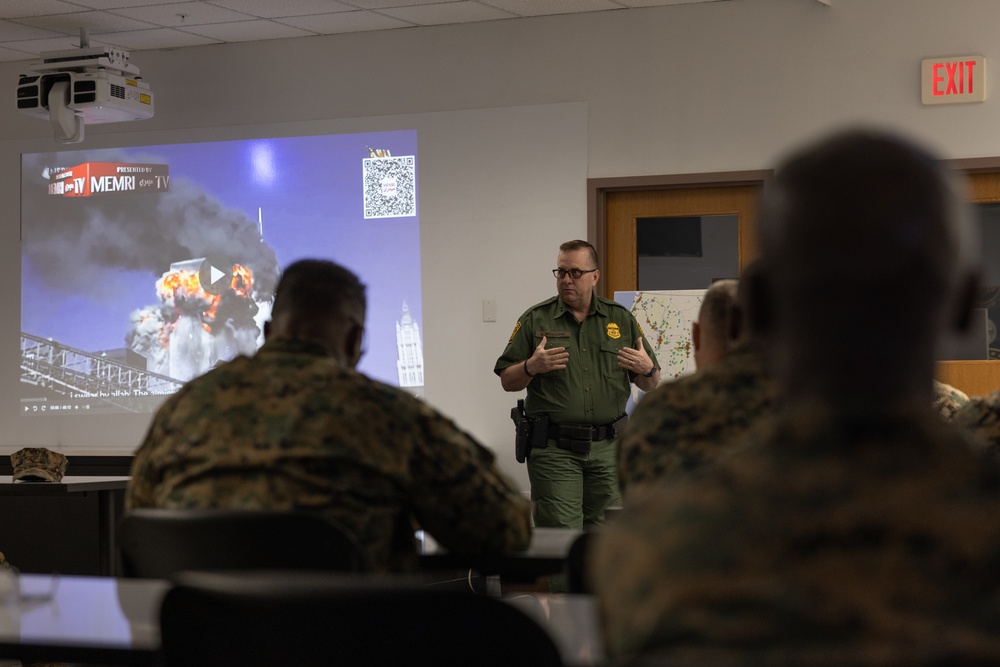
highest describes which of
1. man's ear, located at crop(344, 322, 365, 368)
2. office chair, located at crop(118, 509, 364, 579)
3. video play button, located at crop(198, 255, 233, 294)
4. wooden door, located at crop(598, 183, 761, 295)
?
wooden door, located at crop(598, 183, 761, 295)

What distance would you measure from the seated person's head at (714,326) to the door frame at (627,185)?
144 inches

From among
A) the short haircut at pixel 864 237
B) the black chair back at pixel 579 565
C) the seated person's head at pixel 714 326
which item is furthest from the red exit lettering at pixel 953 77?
the short haircut at pixel 864 237

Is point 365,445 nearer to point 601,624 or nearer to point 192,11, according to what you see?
point 601,624

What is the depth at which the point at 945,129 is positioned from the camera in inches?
223

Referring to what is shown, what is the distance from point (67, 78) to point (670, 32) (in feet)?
11.2

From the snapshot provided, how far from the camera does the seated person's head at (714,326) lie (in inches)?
91.2

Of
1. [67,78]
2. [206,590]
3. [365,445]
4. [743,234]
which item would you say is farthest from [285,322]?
[67,78]

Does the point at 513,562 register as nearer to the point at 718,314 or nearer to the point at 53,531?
the point at 718,314

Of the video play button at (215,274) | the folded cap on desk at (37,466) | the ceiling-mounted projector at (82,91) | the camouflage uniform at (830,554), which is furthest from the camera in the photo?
the video play button at (215,274)

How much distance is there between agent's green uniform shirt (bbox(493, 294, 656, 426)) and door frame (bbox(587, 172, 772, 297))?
3.24 feet

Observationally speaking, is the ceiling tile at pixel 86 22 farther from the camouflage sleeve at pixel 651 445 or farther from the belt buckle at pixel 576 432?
the camouflage sleeve at pixel 651 445

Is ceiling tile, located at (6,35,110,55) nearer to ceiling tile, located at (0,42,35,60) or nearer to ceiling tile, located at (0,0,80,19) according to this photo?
ceiling tile, located at (0,42,35,60)

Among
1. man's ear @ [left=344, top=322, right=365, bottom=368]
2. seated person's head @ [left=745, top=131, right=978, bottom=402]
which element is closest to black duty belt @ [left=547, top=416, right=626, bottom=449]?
man's ear @ [left=344, top=322, right=365, bottom=368]

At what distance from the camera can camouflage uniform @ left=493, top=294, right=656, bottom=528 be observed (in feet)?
15.8
